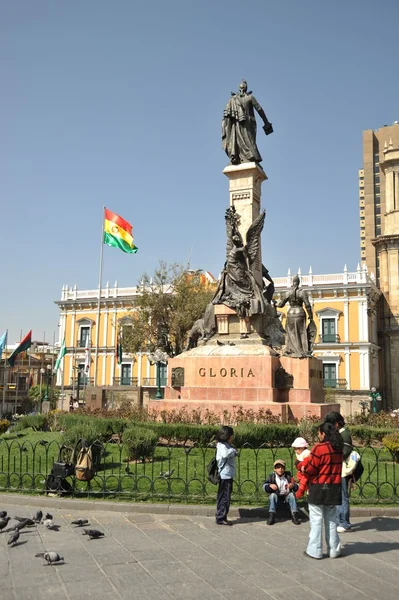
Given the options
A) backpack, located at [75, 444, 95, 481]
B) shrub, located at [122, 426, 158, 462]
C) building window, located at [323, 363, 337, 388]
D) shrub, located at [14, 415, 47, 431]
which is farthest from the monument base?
building window, located at [323, 363, 337, 388]

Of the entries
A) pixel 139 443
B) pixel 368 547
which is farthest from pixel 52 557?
pixel 139 443

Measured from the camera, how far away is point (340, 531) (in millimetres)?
7023

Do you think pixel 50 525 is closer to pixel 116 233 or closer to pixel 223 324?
pixel 223 324

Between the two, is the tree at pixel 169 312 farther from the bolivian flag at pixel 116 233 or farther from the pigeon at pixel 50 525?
the pigeon at pixel 50 525

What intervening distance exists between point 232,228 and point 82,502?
10.3 meters

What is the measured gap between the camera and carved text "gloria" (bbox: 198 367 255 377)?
48.4 feet

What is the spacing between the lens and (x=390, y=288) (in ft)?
191

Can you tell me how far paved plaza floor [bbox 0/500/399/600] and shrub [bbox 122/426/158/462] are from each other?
300 cm

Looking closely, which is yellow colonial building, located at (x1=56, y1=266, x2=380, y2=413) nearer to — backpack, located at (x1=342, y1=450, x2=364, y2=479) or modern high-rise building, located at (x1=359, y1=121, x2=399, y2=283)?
modern high-rise building, located at (x1=359, y1=121, x2=399, y2=283)

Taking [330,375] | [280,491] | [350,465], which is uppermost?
[330,375]

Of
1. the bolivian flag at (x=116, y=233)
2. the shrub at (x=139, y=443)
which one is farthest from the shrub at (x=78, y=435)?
the bolivian flag at (x=116, y=233)

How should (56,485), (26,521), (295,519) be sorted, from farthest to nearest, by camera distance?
(56,485)
(295,519)
(26,521)

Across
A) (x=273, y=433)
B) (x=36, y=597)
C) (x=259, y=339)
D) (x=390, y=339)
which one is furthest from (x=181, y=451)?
(x=390, y=339)

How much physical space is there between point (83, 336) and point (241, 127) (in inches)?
1855
